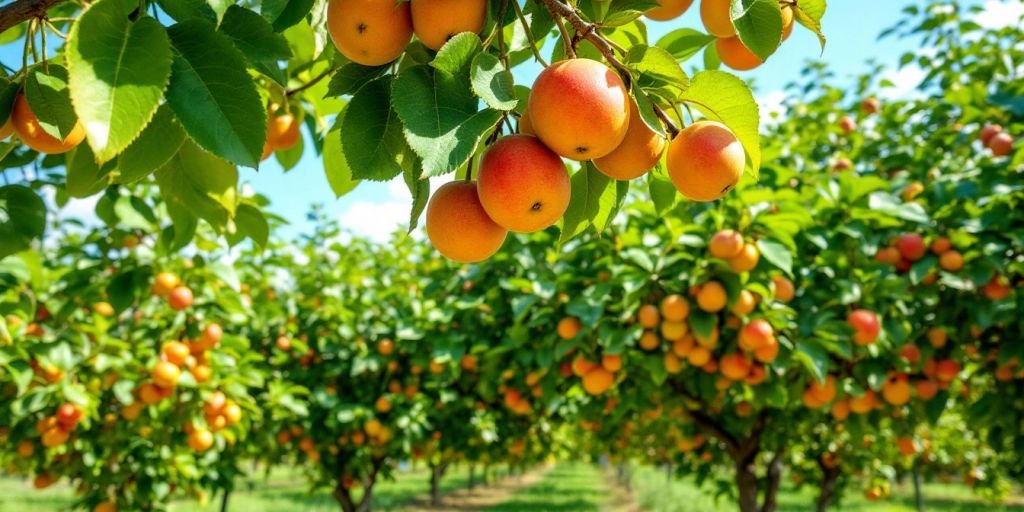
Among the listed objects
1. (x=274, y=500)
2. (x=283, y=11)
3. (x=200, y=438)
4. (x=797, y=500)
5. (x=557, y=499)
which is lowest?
(x=797, y=500)

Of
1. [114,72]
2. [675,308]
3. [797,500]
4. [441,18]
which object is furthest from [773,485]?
[797,500]

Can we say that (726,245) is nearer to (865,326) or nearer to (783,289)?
(783,289)

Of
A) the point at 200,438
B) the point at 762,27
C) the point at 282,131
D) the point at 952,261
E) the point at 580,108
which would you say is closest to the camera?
the point at 580,108

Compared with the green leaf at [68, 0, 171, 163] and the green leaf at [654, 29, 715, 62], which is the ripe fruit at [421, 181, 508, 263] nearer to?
the green leaf at [68, 0, 171, 163]

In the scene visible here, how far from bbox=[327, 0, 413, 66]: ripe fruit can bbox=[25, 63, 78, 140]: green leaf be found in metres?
0.42

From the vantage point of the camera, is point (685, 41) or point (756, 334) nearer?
point (685, 41)

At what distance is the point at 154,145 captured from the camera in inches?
38.8

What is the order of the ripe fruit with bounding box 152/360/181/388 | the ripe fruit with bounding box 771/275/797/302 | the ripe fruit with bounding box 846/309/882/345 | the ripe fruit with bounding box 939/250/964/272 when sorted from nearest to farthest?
the ripe fruit with bounding box 846/309/882/345
the ripe fruit with bounding box 771/275/797/302
the ripe fruit with bounding box 939/250/964/272
the ripe fruit with bounding box 152/360/181/388

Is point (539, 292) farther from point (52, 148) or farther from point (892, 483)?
point (892, 483)

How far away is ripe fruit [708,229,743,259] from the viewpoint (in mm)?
2859

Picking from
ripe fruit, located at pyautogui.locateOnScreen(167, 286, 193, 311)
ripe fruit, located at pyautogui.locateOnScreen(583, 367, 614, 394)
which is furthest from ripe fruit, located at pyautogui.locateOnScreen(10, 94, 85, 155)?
ripe fruit, located at pyautogui.locateOnScreen(167, 286, 193, 311)

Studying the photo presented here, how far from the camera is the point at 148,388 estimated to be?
4.11 meters

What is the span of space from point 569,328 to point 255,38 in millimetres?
2706

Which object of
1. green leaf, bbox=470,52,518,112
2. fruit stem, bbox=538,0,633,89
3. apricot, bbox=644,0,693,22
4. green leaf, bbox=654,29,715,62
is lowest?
green leaf, bbox=470,52,518,112
